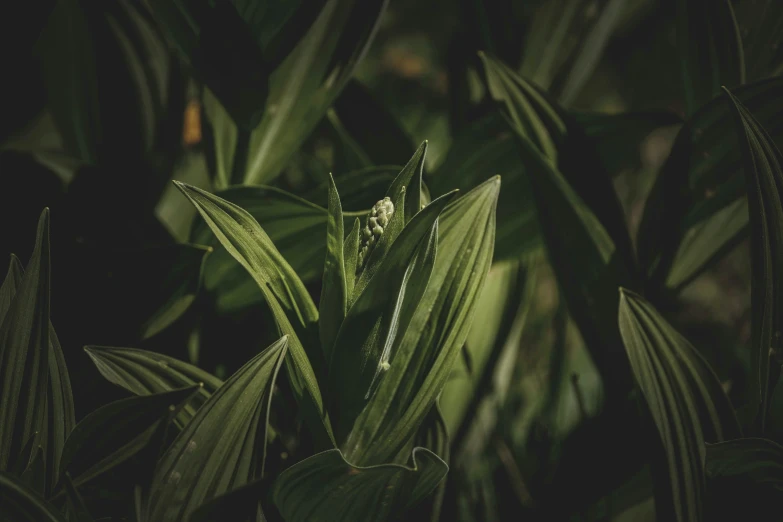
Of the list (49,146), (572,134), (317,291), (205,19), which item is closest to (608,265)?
(572,134)

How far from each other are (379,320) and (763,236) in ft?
0.66

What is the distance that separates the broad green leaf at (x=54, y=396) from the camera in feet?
1.08

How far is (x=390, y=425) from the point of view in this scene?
32cm

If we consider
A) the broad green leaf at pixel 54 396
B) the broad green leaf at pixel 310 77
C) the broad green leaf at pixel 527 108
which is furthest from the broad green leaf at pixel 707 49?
the broad green leaf at pixel 54 396

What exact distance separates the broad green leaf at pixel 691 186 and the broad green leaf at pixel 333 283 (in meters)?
0.24

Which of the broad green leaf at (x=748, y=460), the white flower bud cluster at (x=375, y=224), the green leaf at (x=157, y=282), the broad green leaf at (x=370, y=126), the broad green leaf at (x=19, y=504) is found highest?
the broad green leaf at (x=370, y=126)

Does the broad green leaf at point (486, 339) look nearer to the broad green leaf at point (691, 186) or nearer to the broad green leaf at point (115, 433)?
the broad green leaf at point (691, 186)

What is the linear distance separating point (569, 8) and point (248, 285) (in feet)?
1.28

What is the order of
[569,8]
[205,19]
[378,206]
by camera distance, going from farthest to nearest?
[569,8] < [205,19] < [378,206]

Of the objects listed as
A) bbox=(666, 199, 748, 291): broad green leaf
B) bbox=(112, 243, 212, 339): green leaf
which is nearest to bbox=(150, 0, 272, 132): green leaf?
bbox=(112, 243, 212, 339): green leaf

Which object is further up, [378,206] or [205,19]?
[205,19]

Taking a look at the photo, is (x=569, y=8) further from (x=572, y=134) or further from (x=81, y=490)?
(x=81, y=490)

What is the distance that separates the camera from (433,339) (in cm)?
32

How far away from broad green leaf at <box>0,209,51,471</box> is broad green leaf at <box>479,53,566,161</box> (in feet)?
0.91
